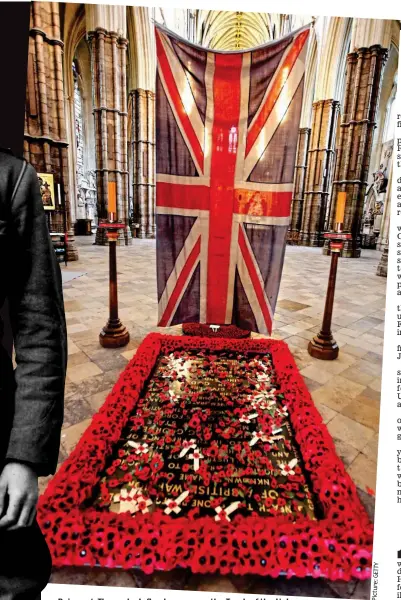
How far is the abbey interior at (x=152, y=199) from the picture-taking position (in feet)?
8.03

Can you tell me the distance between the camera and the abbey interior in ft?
8.03

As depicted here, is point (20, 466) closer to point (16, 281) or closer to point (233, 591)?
point (16, 281)

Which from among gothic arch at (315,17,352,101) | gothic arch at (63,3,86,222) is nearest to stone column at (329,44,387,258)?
gothic arch at (315,17,352,101)

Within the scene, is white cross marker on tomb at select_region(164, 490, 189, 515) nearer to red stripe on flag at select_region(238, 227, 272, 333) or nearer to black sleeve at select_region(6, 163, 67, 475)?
black sleeve at select_region(6, 163, 67, 475)

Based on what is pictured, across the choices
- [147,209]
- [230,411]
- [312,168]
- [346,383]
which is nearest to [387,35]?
[312,168]

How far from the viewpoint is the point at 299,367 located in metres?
3.32

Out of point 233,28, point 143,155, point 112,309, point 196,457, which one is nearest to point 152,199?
point 143,155

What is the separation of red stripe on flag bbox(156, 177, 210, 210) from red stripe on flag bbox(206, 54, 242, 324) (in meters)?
0.06

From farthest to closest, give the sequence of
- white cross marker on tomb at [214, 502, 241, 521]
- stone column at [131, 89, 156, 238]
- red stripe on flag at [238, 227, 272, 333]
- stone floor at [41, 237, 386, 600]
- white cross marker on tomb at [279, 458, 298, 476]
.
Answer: stone column at [131, 89, 156, 238] → red stripe on flag at [238, 227, 272, 333] → white cross marker on tomb at [279, 458, 298, 476] → white cross marker on tomb at [214, 502, 241, 521] → stone floor at [41, 237, 386, 600]

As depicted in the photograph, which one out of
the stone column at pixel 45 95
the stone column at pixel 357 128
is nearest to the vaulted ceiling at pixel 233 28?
the stone column at pixel 357 128

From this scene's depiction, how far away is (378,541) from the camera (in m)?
1.26

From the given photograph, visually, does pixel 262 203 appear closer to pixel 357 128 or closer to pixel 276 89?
pixel 276 89

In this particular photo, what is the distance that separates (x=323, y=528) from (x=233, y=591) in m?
0.50

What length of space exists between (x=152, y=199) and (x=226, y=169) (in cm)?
1537
